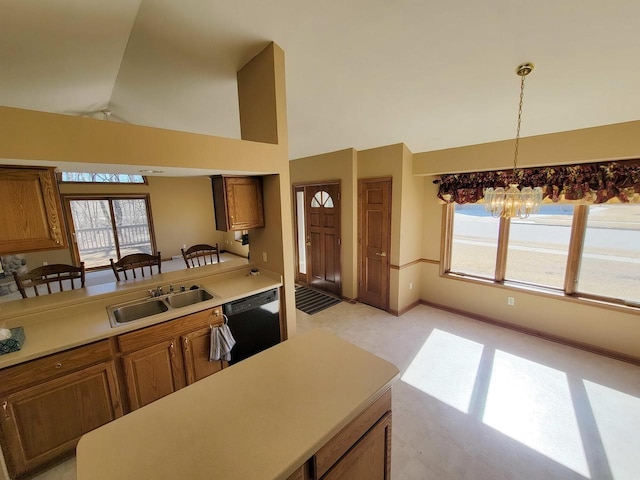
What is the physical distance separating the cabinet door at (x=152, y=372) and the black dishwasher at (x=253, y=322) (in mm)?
460

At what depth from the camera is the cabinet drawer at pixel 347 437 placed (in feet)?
3.29

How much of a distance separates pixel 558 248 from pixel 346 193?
2.83 m

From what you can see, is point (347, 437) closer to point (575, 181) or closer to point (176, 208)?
point (575, 181)

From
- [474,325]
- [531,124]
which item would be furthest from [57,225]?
[474,325]

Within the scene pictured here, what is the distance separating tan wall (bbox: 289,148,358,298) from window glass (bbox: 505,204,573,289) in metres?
2.15

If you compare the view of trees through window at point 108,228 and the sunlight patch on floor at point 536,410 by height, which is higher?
the view of trees through window at point 108,228

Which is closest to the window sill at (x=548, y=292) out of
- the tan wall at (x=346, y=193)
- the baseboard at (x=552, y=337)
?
the baseboard at (x=552, y=337)

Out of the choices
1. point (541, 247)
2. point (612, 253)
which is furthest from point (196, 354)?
point (612, 253)

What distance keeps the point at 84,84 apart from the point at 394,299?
482 cm

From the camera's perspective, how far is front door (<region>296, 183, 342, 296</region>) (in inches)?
180

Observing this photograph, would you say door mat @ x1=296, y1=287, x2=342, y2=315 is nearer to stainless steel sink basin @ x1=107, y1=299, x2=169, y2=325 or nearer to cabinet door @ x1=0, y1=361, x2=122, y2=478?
stainless steel sink basin @ x1=107, y1=299, x2=169, y2=325

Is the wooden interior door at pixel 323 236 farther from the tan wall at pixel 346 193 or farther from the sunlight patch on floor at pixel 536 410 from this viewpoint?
the sunlight patch on floor at pixel 536 410

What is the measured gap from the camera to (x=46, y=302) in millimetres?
2021

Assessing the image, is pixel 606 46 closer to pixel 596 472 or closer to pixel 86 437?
pixel 596 472
